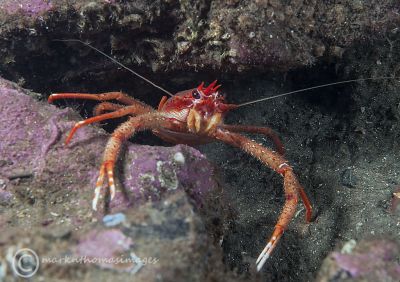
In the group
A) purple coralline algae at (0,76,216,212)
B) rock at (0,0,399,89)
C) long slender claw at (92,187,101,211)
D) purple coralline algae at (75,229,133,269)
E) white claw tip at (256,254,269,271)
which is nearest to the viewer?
purple coralline algae at (75,229,133,269)

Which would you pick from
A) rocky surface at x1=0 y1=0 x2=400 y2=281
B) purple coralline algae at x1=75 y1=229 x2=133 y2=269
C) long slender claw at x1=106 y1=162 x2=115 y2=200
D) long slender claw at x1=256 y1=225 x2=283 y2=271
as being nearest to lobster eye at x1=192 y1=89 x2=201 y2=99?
rocky surface at x1=0 y1=0 x2=400 y2=281

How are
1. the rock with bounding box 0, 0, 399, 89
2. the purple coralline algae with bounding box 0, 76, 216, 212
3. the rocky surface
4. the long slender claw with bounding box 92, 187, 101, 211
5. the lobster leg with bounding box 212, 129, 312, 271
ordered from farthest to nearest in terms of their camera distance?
the rock with bounding box 0, 0, 399, 89 < the rocky surface < the lobster leg with bounding box 212, 129, 312, 271 < the purple coralline algae with bounding box 0, 76, 216, 212 < the long slender claw with bounding box 92, 187, 101, 211

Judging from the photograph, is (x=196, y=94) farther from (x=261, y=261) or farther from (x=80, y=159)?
(x=261, y=261)

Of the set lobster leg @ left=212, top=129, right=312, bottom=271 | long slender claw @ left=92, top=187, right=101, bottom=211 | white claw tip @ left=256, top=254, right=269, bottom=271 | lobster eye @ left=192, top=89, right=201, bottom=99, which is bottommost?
white claw tip @ left=256, top=254, right=269, bottom=271

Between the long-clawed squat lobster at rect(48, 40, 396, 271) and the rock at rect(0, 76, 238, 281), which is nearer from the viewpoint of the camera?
the rock at rect(0, 76, 238, 281)

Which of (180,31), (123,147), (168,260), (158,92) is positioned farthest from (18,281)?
(158,92)

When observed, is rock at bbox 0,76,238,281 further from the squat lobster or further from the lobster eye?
the lobster eye

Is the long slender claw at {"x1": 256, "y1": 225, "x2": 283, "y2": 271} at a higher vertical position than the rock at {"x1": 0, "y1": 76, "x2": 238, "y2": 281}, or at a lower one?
lower

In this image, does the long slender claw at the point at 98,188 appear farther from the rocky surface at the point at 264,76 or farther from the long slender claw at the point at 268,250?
the long slender claw at the point at 268,250
